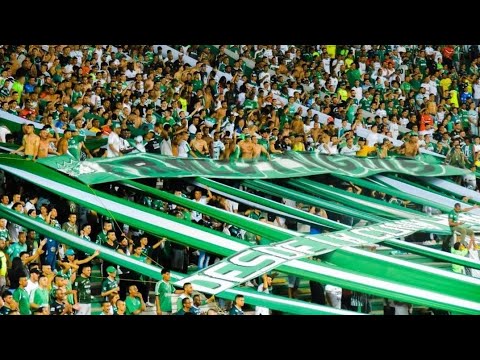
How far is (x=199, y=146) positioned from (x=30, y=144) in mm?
1525

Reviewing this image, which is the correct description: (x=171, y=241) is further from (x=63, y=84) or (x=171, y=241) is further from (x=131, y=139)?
(x=63, y=84)

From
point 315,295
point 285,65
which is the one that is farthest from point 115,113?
point 315,295

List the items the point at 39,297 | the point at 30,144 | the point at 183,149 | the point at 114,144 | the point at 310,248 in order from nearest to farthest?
the point at 39,297
the point at 310,248
the point at 30,144
the point at 114,144
the point at 183,149

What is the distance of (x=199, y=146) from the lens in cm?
904

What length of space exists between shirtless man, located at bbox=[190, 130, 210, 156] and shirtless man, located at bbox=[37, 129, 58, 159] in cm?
125

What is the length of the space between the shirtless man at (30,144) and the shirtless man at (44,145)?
1.1 inches

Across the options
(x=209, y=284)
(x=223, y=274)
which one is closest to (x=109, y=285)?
(x=209, y=284)

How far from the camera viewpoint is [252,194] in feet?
29.5

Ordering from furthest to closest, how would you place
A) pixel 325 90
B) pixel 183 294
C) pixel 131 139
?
1. pixel 325 90
2. pixel 131 139
3. pixel 183 294

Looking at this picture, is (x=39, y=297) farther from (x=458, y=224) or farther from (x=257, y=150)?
(x=458, y=224)

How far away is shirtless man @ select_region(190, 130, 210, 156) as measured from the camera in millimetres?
9031

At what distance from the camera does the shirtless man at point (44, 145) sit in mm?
8781

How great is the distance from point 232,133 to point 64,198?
5.49ft

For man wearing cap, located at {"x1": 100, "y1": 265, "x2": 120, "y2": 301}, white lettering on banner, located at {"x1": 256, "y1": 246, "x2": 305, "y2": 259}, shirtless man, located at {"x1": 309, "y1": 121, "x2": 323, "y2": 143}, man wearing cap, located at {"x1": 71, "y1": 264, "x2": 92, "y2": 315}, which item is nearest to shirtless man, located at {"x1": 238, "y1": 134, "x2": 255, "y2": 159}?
shirtless man, located at {"x1": 309, "y1": 121, "x2": 323, "y2": 143}
